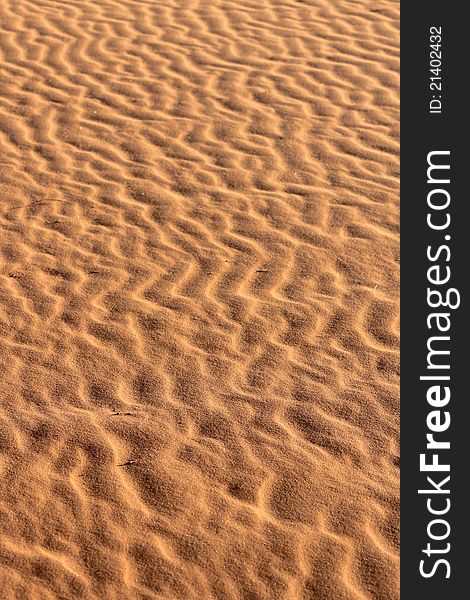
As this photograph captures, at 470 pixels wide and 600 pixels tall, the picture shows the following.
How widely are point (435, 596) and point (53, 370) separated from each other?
2.11 meters

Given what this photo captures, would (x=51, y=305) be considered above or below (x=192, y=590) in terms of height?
above

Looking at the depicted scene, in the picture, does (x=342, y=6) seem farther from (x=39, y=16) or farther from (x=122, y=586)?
(x=122, y=586)

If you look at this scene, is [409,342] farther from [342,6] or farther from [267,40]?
[342,6]

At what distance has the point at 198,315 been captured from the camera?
5.36m

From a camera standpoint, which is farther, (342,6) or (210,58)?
(342,6)

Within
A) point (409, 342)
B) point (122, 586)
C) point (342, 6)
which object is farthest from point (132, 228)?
point (342, 6)

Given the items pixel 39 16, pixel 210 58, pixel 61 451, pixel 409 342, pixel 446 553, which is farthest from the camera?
pixel 39 16

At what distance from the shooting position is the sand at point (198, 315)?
391 centimetres

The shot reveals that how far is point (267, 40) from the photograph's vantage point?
9.23 meters

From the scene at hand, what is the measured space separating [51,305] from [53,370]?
2.02 ft

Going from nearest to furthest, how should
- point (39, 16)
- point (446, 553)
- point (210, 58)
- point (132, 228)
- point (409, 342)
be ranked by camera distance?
point (446, 553) → point (409, 342) → point (132, 228) → point (210, 58) → point (39, 16)

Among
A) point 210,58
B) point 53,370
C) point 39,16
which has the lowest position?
point 53,370

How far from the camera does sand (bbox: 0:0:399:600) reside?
154 inches

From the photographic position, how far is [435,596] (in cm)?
388
